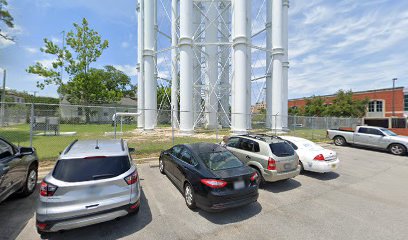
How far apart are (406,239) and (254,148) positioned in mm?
3667

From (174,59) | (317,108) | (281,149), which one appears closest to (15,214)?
(281,149)

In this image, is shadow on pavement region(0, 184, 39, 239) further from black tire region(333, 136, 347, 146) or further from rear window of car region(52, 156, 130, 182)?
black tire region(333, 136, 347, 146)

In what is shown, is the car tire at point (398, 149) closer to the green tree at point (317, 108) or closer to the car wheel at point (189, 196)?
the car wheel at point (189, 196)

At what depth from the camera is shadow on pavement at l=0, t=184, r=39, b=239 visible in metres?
3.66

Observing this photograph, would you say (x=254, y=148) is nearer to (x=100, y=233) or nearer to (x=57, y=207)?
(x=100, y=233)

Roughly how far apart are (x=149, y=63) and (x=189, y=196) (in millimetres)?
19115

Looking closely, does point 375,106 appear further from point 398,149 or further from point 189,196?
point 189,196

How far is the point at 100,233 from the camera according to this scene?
3594 mm

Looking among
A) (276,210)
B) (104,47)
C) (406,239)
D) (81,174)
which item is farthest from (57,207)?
(104,47)

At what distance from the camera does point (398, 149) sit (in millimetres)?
11930

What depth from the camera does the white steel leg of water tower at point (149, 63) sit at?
20.5 metres

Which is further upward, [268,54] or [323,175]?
[268,54]

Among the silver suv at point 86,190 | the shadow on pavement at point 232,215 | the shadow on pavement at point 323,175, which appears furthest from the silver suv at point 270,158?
the silver suv at point 86,190

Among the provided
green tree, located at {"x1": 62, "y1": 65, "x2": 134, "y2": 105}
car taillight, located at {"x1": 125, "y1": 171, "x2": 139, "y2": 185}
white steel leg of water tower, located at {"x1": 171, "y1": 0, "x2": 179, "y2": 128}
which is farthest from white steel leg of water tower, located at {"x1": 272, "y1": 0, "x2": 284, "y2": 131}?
green tree, located at {"x1": 62, "y1": 65, "x2": 134, "y2": 105}
